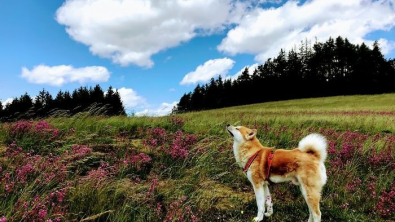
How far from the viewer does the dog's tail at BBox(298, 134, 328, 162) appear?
18.6 ft

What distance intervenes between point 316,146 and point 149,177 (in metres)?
3.95

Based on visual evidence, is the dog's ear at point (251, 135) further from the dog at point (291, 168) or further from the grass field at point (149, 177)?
the grass field at point (149, 177)

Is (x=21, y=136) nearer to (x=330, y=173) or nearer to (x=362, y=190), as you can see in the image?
(x=330, y=173)

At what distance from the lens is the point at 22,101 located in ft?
259

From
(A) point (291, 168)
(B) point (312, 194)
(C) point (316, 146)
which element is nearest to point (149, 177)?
(A) point (291, 168)

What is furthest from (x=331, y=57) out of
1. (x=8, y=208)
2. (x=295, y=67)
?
(x=8, y=208)

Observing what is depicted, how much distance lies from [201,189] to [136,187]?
1547mm

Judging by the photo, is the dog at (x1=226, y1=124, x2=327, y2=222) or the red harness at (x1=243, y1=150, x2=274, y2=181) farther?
the red harness at (x1=243, y1=150, x2=274, y2=181)

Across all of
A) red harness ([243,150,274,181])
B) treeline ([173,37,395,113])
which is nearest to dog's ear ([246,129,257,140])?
red harness ([243,150,274,181])

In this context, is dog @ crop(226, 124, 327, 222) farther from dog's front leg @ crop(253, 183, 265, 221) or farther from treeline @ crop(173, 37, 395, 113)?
treeline @ crop(173, 37, 395, 113)

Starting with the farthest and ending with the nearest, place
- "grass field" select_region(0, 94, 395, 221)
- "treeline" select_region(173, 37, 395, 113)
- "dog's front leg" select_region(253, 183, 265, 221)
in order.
→ 1. "treeline" select_region(173, 37, 395, 113)
2. "dog's front leg" select_region(253, 183, 265, 221)
3. "grass field" select_region(0, 94, 395, 221)

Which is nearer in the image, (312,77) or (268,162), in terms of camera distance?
(268,162)

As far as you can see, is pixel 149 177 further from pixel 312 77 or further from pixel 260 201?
pixel 312 77

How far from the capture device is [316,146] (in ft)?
18.7
